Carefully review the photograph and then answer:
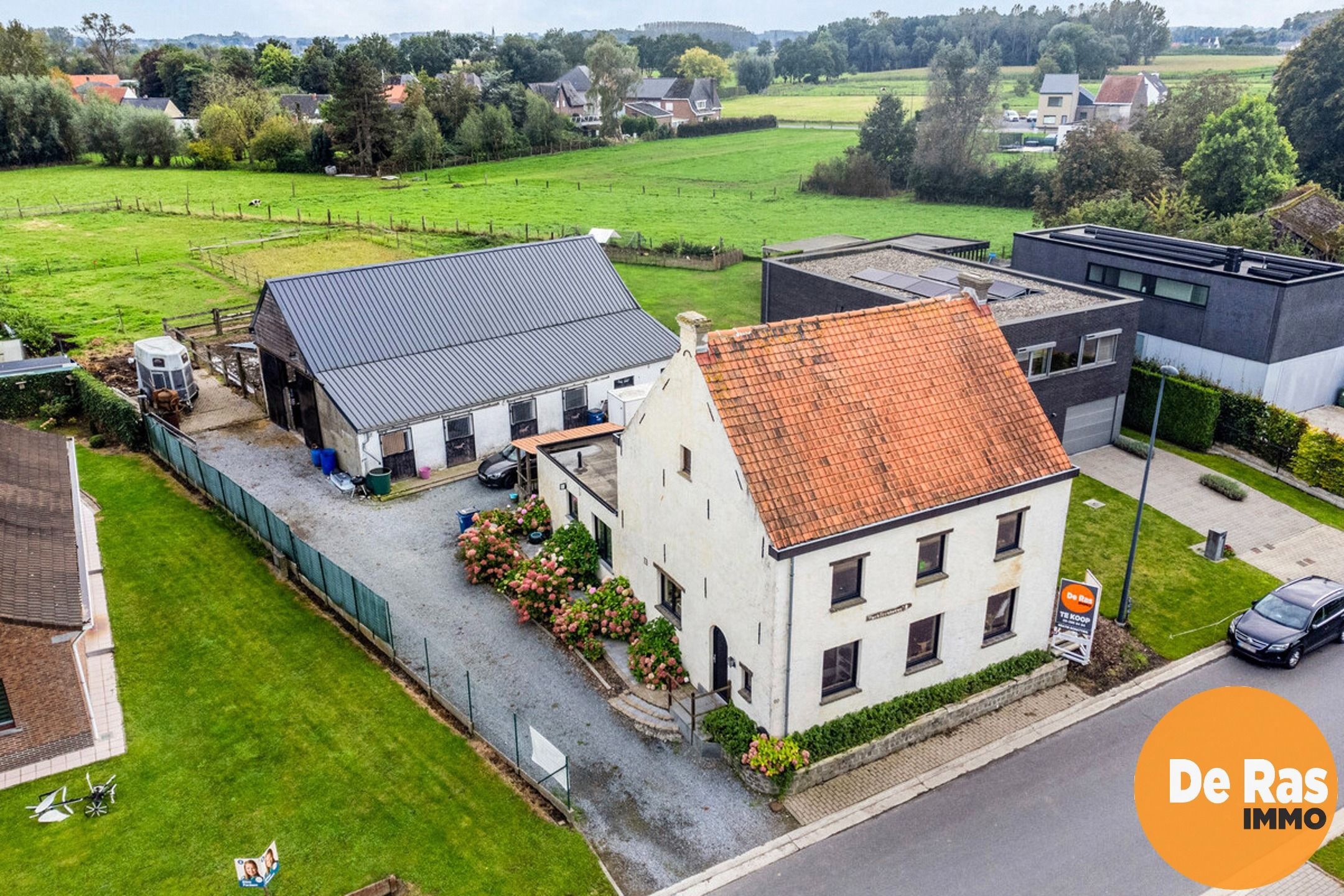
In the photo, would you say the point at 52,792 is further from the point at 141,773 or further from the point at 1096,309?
the point at 1096,309

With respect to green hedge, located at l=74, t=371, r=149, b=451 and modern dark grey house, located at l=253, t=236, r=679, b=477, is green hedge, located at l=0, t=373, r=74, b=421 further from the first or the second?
modern dark grey house, located at l=253, t=236, r=679, b=477

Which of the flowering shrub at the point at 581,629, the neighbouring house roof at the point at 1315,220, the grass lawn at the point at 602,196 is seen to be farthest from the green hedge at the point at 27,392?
the neighbouring house roof at the point at 1315,220

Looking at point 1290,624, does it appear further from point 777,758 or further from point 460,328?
point 460,328

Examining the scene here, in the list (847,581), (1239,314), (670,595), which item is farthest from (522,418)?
(1239,314)

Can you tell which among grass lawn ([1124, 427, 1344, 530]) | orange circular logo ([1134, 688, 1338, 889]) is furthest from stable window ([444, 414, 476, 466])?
grass lawn ([1124, 427, 1344, 530])

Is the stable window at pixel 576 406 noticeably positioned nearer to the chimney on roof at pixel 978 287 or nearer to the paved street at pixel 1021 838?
the chimney on roof at pixel 978 287

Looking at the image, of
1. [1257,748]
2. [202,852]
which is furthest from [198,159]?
[1257,748]
